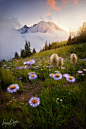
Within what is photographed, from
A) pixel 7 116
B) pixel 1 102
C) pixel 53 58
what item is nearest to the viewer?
pixel 7 116

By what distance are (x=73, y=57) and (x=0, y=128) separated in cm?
162

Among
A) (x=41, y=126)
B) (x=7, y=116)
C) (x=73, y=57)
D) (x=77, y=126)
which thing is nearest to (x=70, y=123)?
(x=77, y=126)

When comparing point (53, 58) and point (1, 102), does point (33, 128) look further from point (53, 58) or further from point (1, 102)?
point (53, 58)

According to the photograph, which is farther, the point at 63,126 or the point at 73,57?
the point at 73,57

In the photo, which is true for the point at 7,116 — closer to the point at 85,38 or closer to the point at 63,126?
the point at 63,126

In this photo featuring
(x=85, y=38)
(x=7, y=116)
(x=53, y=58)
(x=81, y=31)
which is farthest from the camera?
(x=81, y=31)

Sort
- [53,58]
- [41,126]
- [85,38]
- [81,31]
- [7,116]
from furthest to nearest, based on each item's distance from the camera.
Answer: [81,31]
[85,38]
[53,58]
[7,116]
[41,126]

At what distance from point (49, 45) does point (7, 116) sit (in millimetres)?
16752

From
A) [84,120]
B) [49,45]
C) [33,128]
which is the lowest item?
[33,128]

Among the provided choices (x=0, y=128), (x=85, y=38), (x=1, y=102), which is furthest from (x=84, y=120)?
(x=85, y=38)

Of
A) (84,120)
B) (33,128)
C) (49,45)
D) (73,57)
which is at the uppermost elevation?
(49,45)

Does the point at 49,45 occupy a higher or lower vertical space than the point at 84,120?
higher

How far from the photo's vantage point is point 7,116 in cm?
103

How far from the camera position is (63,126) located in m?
1.01
